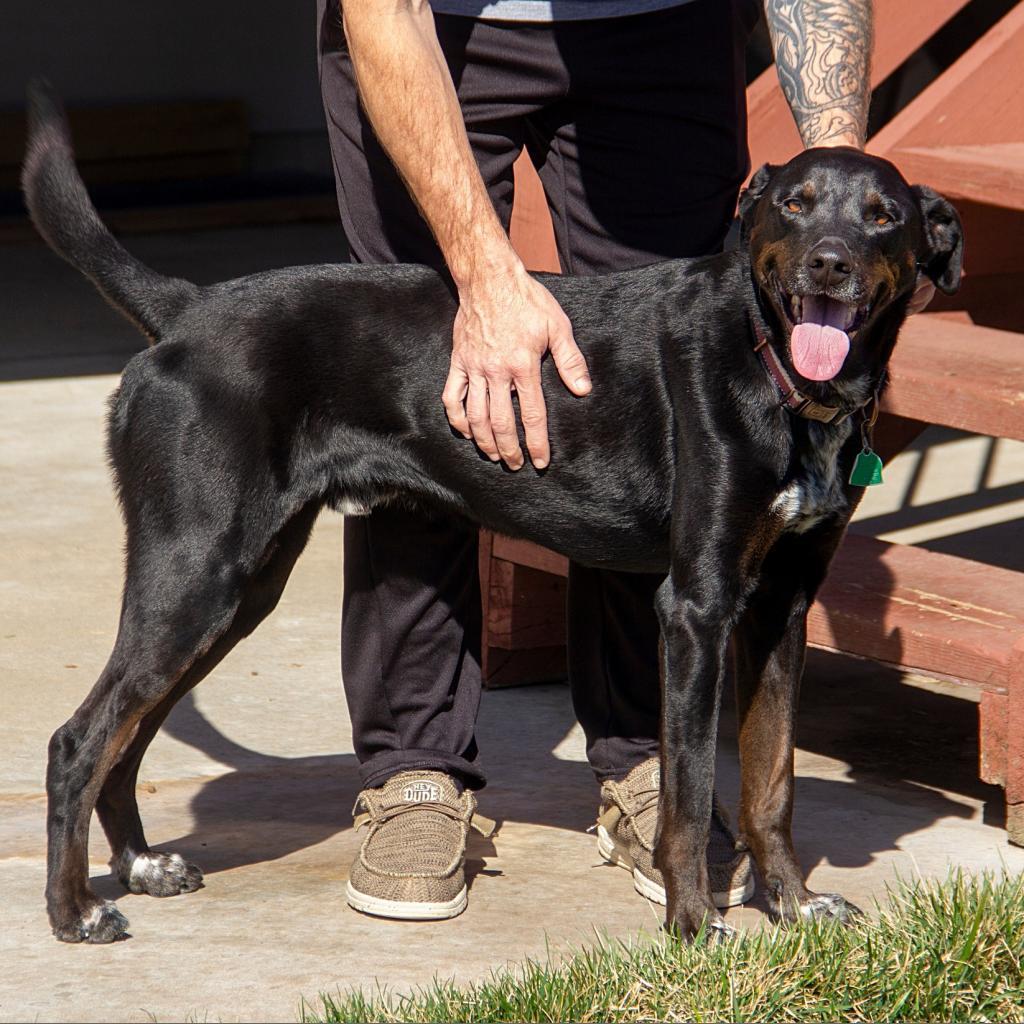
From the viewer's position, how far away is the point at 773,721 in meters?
3.22

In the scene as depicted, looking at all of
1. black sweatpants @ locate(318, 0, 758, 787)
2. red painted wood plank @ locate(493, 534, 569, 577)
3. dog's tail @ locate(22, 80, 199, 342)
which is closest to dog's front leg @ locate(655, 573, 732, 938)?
black sweatpants @ locate(318, 0, 758, 787)

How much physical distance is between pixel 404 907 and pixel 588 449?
898 mm

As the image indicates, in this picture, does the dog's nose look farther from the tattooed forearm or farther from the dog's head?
the tattooed forearm

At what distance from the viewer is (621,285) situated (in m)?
3.14

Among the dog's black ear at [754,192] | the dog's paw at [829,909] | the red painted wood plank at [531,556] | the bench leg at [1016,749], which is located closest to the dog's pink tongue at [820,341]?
the dog's black ear at [754,192]

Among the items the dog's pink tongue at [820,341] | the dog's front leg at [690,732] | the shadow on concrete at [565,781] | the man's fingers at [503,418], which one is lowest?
the shadow on concrete at [565,781]

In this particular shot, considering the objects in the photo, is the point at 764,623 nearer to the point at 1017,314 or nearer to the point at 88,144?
the point at 1017,314

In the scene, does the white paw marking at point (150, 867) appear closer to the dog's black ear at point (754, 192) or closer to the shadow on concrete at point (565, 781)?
the shadow on concrete at point (565, 781)

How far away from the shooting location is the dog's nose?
9.16 ft

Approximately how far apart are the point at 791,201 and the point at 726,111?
1.54 ft

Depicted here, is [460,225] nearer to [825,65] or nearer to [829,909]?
[825,65]

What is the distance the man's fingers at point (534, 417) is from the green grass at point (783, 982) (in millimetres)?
883

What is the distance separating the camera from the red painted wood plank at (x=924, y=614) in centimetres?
352

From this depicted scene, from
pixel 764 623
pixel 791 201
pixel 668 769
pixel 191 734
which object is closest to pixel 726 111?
pixel 791 201
